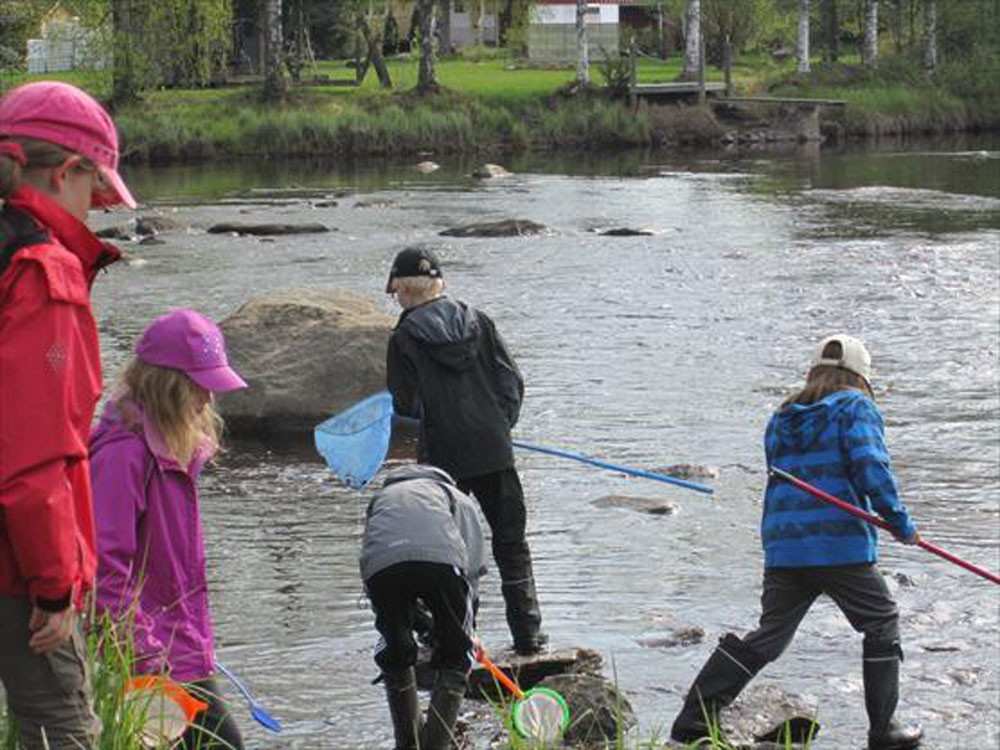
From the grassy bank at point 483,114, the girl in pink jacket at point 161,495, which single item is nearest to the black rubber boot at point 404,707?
the girl in pink jacket at point 161,495

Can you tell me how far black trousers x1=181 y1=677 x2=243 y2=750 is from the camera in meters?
5.57

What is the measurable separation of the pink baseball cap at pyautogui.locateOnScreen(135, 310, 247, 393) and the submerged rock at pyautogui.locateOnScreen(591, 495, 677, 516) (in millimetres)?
5586

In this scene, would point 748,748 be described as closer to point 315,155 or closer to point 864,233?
point 864,233

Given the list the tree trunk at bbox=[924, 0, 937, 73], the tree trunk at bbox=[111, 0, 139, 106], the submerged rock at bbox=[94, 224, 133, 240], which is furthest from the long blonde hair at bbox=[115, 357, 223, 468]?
the tree trunk at bbox=[924, 0, 937, 73]

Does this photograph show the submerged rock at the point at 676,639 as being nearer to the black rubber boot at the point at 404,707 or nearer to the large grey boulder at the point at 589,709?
the large grey boulder at the point at 589,709

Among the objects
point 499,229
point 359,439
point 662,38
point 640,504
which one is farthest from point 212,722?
point 662,38

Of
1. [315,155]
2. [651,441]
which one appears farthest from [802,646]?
[315,155]

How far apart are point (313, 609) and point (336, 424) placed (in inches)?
55.4

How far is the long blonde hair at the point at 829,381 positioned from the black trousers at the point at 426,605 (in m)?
1.43

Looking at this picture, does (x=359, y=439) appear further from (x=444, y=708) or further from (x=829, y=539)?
(x=829, y=539)

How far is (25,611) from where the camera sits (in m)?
4.41

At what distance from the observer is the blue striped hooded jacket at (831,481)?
23.0ft

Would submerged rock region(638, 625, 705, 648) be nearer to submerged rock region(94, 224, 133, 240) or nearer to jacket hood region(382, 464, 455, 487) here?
jacket hood region(382, 464, 455, 487)

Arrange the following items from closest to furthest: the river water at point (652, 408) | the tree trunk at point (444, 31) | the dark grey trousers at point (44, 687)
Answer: the dark grey trousers at point (44, 687)
the river water at point (652, 408)
the tree trunk at point (444, 31)
